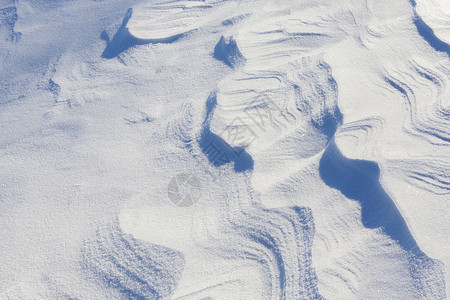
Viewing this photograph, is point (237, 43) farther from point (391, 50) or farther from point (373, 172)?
point (373, 172)

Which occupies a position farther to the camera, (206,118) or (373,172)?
(206,118)

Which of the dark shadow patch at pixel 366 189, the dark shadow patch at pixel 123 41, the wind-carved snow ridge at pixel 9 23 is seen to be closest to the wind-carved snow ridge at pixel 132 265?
the dark shadow patch at pixel 366 189

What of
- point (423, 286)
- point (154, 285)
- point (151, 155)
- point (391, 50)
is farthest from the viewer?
point (391, 50)

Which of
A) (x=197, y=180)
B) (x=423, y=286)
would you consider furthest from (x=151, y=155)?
(x=423, y=286)

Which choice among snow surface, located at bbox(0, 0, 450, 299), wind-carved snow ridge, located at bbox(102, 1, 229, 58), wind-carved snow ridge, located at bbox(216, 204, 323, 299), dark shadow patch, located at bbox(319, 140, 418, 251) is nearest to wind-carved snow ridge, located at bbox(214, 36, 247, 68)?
snow surface, located at bbox(0, 0, 450, 299)

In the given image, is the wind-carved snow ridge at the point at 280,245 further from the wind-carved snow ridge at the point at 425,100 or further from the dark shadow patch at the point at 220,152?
the wind-carved snow ridge at the point at 425,100

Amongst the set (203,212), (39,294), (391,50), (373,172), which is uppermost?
(391,50)

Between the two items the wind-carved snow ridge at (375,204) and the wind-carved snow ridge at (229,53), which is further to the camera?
the wind-carved snow ridge at (229,53)

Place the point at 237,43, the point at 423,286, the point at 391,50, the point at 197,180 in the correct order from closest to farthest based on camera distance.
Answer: the point at 423,286, the point at 197,180, the point at 391,50, the point at 237,43
